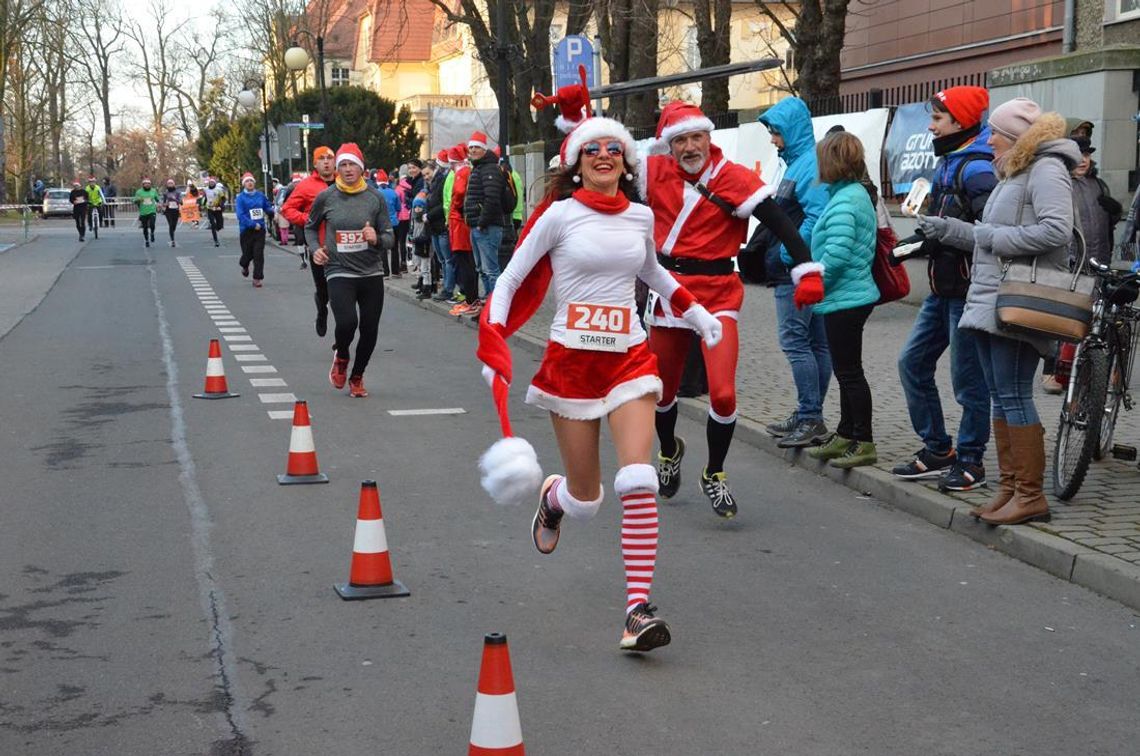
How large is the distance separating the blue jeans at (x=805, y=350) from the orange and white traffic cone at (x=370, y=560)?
372 cm

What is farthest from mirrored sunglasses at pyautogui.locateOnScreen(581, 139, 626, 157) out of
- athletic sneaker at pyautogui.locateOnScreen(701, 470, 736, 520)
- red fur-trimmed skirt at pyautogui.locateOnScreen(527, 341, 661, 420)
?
athletic sneaker at pyautogui.locateOnScreen(701, 470, 736, 520)

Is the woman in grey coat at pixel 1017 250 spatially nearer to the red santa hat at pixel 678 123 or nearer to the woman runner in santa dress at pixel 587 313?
the red santa hat at pixel 678 123

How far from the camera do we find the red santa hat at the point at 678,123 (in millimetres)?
7559

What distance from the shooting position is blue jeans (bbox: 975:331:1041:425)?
7.38m

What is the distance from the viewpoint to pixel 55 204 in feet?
249

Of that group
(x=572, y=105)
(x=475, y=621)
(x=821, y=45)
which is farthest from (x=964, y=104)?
(x=821, y=45)

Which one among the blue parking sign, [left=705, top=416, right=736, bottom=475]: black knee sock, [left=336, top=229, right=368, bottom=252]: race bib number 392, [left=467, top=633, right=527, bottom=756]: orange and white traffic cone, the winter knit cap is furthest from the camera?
the blue parking sign

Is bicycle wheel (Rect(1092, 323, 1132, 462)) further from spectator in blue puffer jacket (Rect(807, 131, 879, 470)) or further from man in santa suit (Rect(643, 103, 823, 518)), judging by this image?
man in santa suit (Rect(643, 103, 823, 518))

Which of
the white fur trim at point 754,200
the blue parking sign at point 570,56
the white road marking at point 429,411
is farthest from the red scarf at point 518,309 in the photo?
the blue parking sign at point 570,56

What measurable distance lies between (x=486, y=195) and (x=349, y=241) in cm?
612

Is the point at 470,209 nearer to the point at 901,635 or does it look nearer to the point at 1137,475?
the point at 1137,475

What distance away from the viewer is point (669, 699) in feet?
16.8

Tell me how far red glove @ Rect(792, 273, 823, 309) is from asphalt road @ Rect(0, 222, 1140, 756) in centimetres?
115

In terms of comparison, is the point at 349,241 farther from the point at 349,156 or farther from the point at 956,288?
the point at 956,288
